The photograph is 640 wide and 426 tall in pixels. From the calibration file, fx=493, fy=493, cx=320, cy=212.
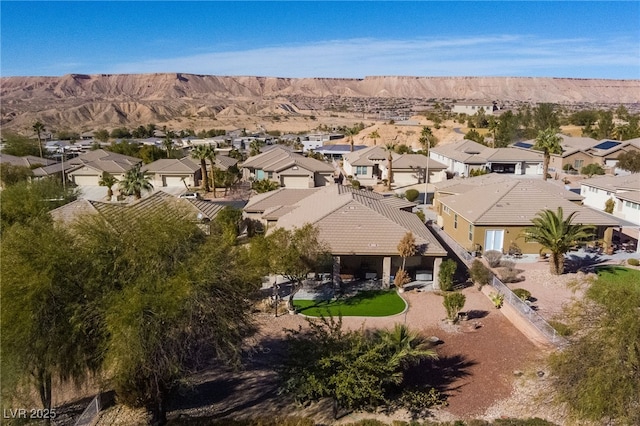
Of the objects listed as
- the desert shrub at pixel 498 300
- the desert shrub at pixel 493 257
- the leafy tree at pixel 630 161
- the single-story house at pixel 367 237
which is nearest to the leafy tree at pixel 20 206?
→ the single-story house at pixel 367 237

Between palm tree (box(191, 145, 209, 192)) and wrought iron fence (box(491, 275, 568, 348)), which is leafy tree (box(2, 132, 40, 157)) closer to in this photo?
palm tree (box(191, 145, 209, 192))

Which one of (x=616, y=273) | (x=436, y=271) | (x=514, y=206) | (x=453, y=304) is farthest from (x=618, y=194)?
(x=453, y=304)

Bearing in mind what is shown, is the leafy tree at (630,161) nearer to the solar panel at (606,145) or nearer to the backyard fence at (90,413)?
the solar panel at (606,145)

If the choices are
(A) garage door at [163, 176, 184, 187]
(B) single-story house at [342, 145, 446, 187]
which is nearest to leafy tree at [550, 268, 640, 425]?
(B) single-story house at [342, 145, 446, 187]

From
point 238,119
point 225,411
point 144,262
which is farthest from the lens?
point 238,119

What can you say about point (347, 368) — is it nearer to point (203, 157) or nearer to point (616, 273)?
point (616, 273)

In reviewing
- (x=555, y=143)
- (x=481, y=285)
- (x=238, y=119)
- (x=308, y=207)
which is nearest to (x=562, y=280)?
(x=481, y=285)

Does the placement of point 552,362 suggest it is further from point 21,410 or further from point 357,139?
point 357,139
